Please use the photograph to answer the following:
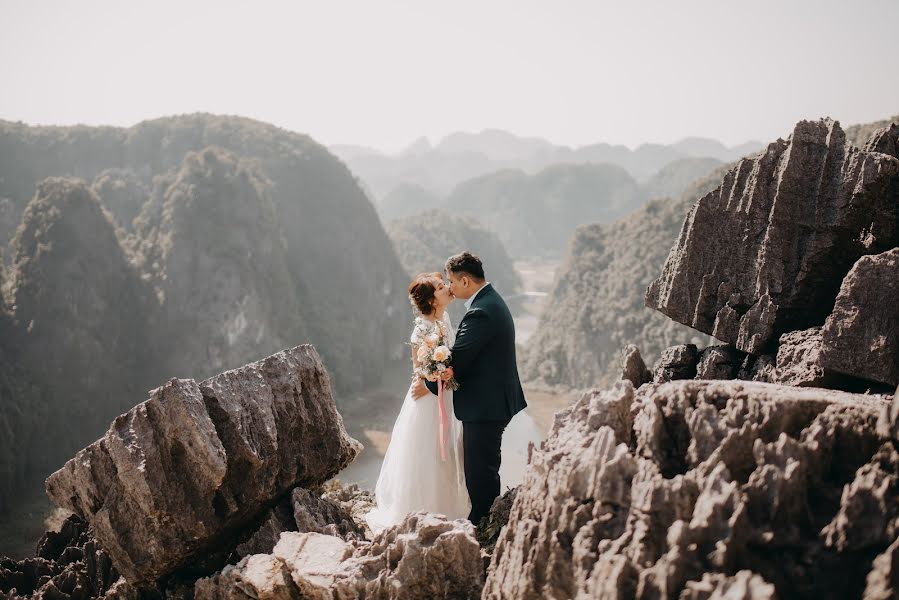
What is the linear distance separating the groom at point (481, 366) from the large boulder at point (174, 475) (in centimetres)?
174

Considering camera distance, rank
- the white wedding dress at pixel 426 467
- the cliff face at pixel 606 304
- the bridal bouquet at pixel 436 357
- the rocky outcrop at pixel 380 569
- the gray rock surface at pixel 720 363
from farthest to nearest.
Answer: the cliff face at pixel 606 304 → the white wedding dress at pixel 426 467 → the gray rock surface at pixel 720 363 → the bridal bouquet at pixel 436 357 → the rocky outcrop at pixel 380 569

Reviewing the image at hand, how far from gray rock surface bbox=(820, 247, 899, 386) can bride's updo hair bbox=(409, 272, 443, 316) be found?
3.19 m

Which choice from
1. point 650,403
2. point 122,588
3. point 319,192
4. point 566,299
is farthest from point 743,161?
point 319,192

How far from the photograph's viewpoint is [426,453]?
617 centimetres

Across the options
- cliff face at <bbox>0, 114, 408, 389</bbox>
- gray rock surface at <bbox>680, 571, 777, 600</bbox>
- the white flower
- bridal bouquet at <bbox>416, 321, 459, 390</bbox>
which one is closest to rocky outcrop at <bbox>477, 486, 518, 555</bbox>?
bridal bouquet at <bbox>416, 321, 459, 390</bbox>

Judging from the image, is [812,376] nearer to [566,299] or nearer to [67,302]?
[67,302]

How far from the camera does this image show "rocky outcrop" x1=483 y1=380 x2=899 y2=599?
273cm

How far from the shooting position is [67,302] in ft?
146

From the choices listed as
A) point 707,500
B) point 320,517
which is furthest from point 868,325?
point 320,517

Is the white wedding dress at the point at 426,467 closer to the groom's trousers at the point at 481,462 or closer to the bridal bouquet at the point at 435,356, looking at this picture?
the bridal bouquet at the point at 435,356

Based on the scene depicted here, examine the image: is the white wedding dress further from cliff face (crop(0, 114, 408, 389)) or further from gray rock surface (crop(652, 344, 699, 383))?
cliff face (crop(0, 114, 408, 389))

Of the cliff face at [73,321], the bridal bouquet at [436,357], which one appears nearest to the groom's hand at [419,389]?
the bridal bouquet at [436,357]

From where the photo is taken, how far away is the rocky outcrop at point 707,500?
8.96 ft

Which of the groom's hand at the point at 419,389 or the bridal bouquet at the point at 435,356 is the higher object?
the bridal bouquet at the point at 435,356
